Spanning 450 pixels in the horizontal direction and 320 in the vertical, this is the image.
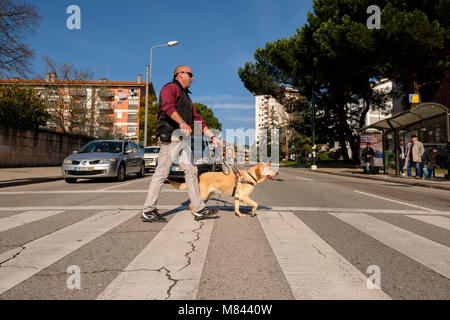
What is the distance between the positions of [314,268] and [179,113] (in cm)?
267

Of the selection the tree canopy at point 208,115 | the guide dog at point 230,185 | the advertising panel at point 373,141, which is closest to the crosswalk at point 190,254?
the guide dog at point 230,185

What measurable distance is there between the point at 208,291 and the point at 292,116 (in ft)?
160

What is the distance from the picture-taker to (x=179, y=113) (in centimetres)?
409

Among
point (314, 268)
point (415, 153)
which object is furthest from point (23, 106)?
point (314, 268)

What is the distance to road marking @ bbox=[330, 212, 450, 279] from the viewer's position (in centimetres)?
260

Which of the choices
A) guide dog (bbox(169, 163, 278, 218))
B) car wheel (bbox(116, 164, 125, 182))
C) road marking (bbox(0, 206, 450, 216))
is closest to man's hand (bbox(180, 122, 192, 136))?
guide dog (bbox(169, 163, 278, 218))

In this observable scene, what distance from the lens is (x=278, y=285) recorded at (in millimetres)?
2049

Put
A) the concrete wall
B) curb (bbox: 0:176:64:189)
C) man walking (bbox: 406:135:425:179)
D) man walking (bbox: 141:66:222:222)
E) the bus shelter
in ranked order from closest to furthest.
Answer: man walking (bbox: 141:66:222:222)
curb (bbox: 0:176:64:189)
the bus shelter
man walking (bbox: 406:135:425:179)
the concrete wall

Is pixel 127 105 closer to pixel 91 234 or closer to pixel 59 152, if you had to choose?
pixel 59 152

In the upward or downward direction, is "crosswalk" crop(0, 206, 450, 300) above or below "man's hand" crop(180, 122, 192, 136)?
below

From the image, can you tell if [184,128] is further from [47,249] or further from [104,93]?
[104,93]

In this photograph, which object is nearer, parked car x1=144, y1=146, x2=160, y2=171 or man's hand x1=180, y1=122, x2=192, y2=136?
man's hand x1=180, y1=122, x2=192, y2=136

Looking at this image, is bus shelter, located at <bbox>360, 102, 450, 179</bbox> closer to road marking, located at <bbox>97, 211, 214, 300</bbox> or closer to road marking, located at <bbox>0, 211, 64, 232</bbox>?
road marking, located at <bbox>97, 211, 214, 300</bbox>

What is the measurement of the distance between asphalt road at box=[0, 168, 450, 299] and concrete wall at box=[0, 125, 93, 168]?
41.8ft
